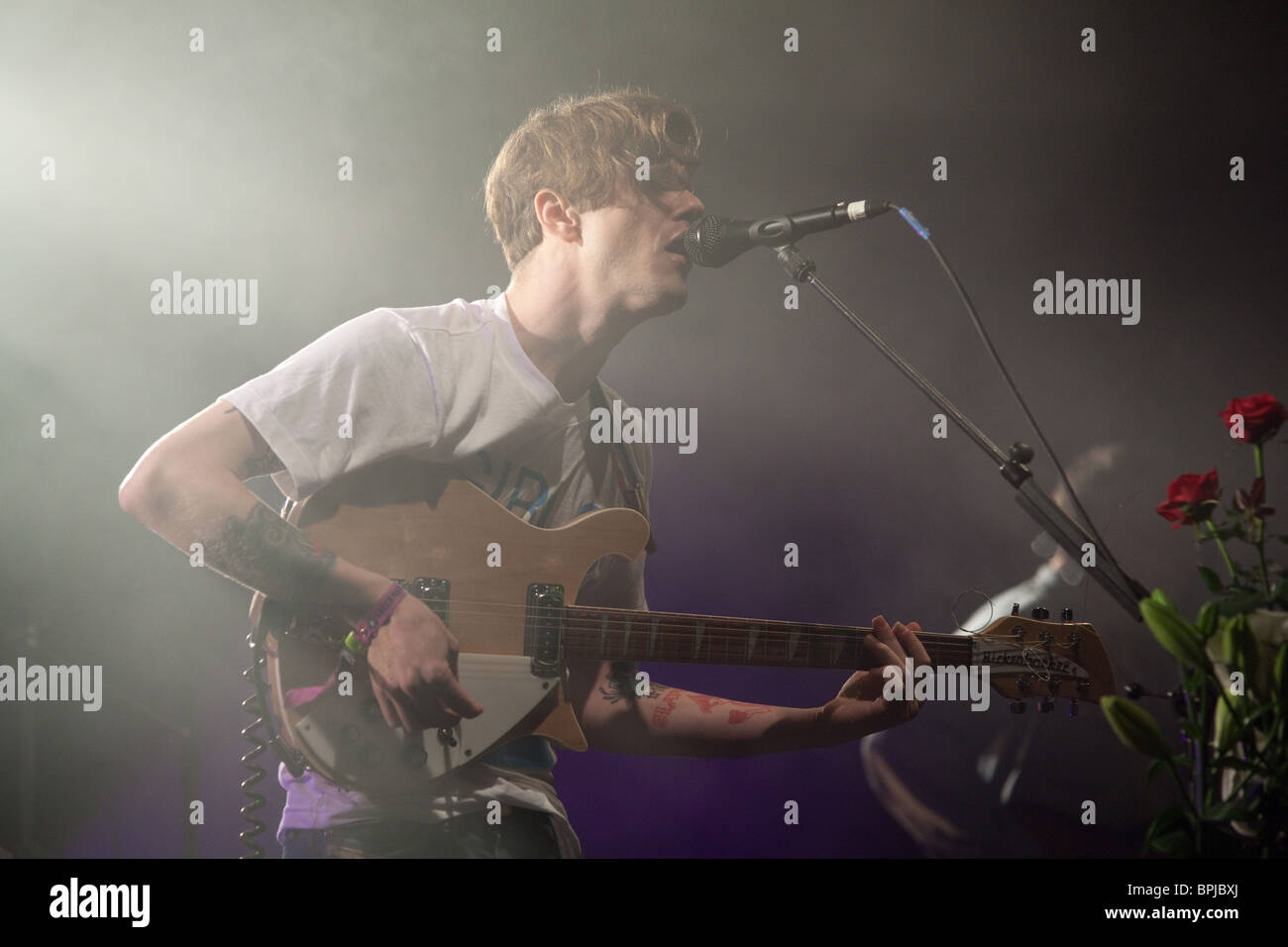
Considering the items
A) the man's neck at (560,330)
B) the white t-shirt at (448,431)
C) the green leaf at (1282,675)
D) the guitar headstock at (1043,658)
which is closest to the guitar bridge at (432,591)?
the white t-shirt at (448,431)

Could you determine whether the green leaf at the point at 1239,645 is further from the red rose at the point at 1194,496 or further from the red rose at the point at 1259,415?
the red rose at the point at 1259,415

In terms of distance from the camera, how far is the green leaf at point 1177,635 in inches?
69.5

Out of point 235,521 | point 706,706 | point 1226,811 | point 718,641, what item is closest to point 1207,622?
point 1226,811

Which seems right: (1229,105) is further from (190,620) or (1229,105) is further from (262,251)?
(190,620)

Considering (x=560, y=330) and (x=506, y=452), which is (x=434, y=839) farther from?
(x=560, y=330)

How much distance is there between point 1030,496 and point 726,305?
83cm

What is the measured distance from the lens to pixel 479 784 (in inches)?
87.4

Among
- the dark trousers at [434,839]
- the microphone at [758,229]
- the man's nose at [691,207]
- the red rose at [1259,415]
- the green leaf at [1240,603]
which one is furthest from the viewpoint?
the man's nose at [691,207]

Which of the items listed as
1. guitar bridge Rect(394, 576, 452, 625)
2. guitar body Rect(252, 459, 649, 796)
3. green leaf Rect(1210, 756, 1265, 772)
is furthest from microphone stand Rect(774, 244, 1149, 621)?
guitar bridge Rect(394, 576, 452, 625)

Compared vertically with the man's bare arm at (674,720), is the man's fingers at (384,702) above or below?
above

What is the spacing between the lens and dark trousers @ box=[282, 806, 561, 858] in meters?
2.15

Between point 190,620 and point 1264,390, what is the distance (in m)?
2.68

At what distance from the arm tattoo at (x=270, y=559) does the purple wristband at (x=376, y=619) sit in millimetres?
109
